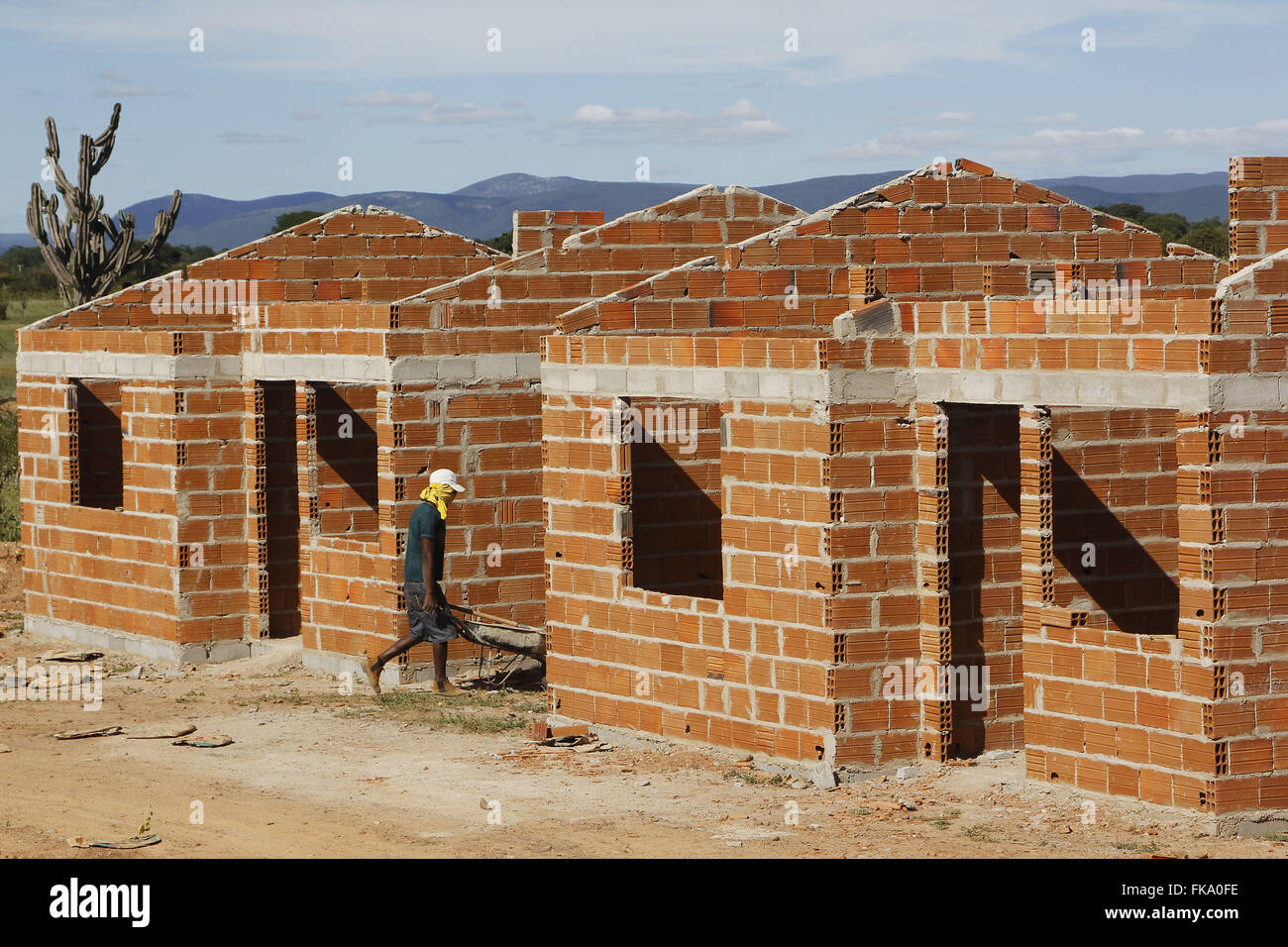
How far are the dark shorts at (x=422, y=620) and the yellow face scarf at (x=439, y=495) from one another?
2.25 ft

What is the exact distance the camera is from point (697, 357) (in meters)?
14.0

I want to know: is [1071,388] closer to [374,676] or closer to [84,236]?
[374,676]

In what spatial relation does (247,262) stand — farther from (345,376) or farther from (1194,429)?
(1194,429)

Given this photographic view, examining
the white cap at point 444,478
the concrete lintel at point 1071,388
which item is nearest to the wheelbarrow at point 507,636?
the white cap at point 444,478

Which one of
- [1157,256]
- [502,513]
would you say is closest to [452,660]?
[502,513]

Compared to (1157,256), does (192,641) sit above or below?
below

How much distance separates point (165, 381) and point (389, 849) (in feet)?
30.4

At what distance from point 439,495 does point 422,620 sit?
3.63 ft

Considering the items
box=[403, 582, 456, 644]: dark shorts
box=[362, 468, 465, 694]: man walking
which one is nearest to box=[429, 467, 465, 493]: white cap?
box=[362, 468, 465, 694]: man walking

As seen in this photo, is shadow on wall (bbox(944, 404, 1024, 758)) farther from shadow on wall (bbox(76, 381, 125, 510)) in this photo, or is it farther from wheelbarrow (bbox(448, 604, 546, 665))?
shadow on wall (bbox(76, 381, 125, 510))

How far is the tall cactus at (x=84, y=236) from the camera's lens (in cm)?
3644

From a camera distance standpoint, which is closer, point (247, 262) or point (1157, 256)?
point (1157, 256)

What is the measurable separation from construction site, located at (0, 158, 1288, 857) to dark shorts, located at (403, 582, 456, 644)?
27 centimetres

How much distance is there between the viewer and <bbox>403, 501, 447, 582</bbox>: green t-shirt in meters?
15.9
